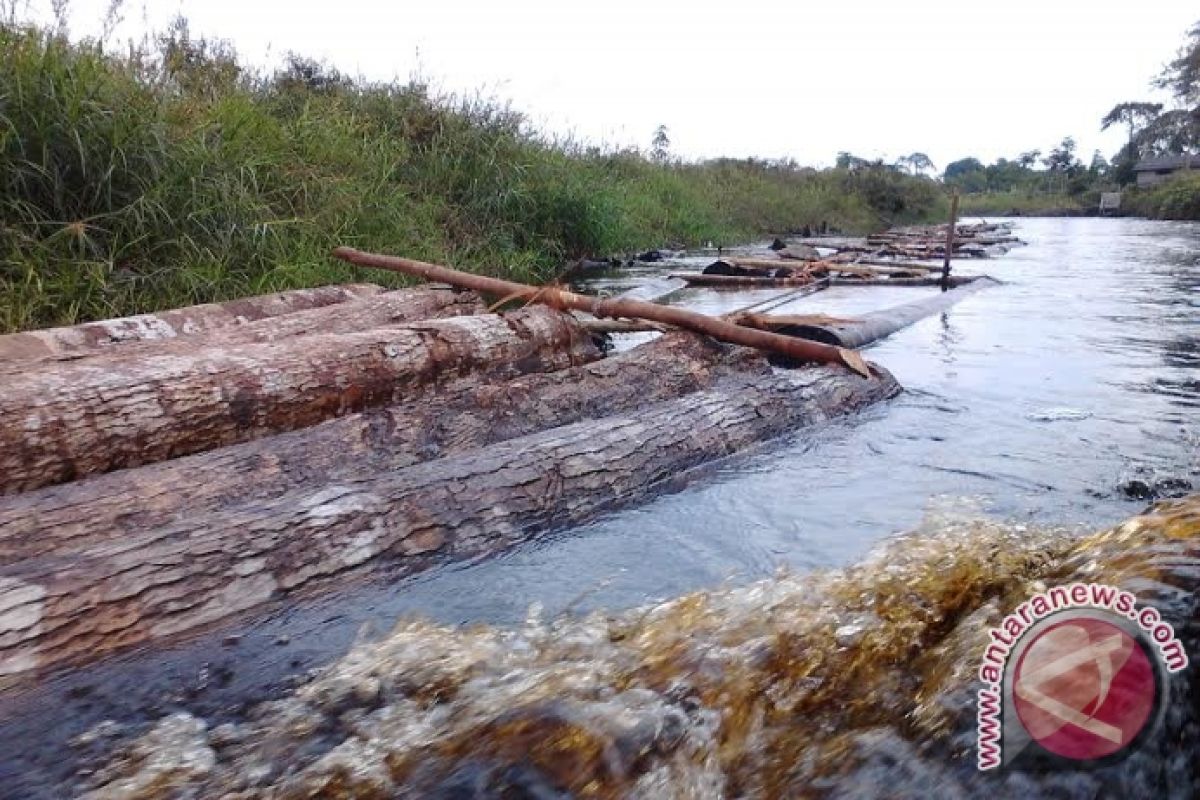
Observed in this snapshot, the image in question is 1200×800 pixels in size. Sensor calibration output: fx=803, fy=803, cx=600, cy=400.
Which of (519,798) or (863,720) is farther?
(863,720)

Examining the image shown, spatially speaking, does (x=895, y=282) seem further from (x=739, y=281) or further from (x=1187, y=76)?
(x=1187, y=76)

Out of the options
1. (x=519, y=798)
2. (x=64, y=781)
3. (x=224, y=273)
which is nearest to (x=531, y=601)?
(x=519, y=798)

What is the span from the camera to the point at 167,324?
164 inches

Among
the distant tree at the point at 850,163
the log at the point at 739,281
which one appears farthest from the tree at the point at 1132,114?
the log at the point at 739,281

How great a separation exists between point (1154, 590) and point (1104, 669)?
32cm

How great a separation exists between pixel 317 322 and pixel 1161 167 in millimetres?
60310

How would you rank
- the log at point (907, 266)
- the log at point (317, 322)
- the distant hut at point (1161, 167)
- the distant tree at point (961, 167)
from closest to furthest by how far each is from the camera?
the log at point (317, 322)
the log at point (907, 266)
the distant hut at point (1161, 167)
the distant tree at point (961, 167)

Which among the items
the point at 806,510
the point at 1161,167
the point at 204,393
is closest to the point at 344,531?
the point at 204,393

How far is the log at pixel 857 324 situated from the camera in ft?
17.6

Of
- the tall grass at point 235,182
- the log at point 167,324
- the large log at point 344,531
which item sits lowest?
the large log at point 344,531

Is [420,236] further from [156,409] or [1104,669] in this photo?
[1104,669]

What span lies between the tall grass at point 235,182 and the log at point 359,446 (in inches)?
92.2

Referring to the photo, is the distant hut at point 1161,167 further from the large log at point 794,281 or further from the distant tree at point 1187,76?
the large log at point 794,281

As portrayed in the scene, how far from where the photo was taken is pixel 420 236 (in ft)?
27.0
